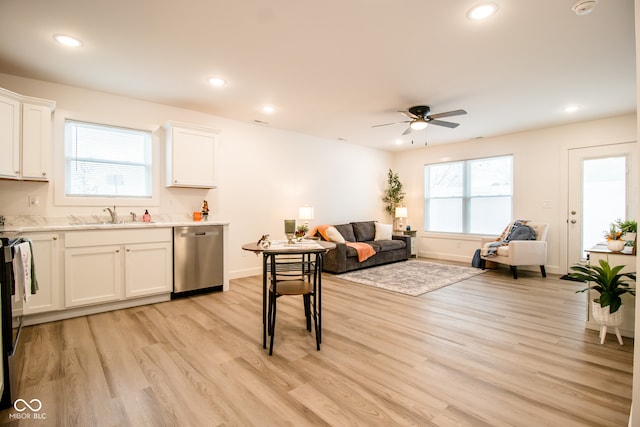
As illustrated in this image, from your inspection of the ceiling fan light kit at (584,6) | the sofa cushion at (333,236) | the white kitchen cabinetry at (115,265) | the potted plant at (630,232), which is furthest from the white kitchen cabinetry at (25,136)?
the potted plant at (630,232)

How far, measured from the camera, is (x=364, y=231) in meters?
6.64

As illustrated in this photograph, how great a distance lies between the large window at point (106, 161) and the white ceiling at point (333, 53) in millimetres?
547

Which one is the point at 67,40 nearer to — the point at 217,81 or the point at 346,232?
the point at 217,81

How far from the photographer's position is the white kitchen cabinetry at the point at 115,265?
10.7ft

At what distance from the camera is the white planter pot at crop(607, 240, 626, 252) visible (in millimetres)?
2843

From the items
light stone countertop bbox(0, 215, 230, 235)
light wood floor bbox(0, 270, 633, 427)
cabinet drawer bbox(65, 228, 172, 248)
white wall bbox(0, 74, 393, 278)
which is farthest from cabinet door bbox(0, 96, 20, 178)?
light wood floor bbox(0, 270, 633, 427)

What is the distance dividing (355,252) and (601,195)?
422cm

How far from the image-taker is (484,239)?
5902 millimetres

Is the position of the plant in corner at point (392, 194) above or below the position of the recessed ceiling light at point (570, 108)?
below

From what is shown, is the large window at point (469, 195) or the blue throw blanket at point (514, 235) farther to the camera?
the large window at point (469, 195)

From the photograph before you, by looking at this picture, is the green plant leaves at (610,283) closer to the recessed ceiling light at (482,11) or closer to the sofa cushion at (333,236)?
the recessed ceiling light at (482,11)

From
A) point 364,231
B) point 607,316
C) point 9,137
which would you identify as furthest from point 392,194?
point 9,137

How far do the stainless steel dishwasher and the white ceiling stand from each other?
1.82 m

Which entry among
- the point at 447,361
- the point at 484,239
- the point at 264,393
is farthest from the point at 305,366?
the point at 484,239
